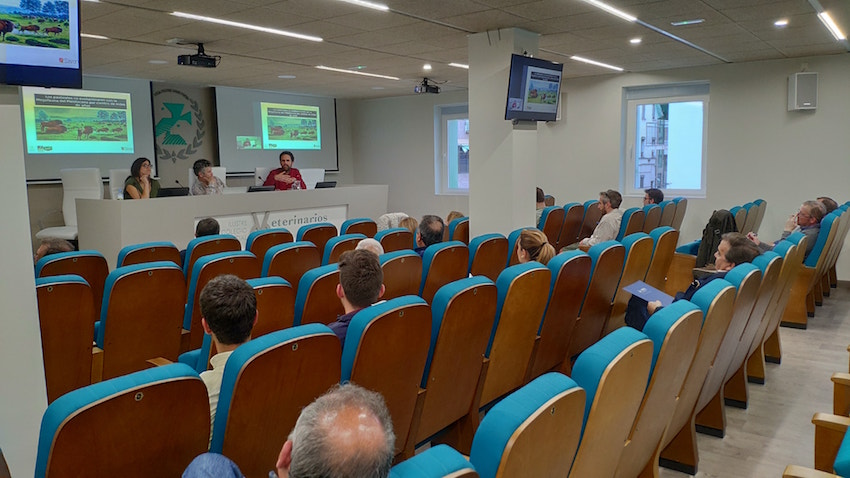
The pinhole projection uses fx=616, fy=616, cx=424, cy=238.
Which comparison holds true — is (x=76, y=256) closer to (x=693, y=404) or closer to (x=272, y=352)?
(x=272, y=352)

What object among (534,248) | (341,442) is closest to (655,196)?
Result: (534,248)

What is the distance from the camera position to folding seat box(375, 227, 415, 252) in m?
5.11

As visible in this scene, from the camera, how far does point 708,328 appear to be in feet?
7.95

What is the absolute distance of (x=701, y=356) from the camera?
2.48m

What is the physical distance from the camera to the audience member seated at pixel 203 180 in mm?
7926

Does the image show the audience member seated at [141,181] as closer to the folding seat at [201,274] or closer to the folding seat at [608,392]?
the folding seat at [201,274]

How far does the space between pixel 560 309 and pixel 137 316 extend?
7.43ft

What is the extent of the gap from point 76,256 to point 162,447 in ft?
A: 9.45

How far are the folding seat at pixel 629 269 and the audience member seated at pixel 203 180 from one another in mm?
5628

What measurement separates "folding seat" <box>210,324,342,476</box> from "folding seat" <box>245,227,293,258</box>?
11.0 feet

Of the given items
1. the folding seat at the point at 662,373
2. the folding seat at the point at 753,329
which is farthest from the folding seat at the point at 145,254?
the folding seat at the point at 753,329

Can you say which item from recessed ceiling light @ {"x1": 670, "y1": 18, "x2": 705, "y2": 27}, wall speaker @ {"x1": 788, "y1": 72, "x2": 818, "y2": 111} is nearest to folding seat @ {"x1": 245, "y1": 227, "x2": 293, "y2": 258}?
recessed ceiling light @ {"x1": 670, "y1": 18, "x2": 705, "y2": 27}

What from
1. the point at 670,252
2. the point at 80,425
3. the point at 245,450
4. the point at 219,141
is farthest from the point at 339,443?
the point at 219,141

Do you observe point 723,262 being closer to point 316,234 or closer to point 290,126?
point 316,234
